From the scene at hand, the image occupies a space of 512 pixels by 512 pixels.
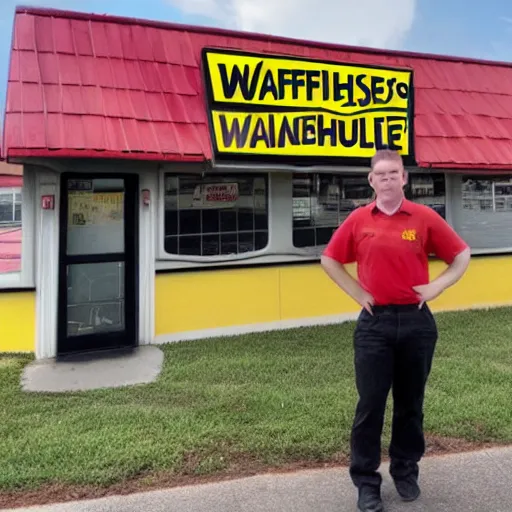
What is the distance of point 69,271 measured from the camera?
6.42 m

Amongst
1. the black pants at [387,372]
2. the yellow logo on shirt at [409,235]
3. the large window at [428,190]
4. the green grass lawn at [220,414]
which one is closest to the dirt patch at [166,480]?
the green grass lawn at [220,414]

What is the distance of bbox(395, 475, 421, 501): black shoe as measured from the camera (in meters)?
3.12

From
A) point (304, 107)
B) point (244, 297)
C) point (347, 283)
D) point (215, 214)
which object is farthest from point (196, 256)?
point (347, 283)

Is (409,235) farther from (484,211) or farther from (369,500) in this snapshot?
(484,211)

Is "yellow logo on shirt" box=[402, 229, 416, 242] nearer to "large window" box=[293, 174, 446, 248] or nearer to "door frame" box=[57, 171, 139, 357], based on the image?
"door frame" box=[57, 171, 139, 357]

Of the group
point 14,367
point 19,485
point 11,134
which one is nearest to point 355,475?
point 19,485

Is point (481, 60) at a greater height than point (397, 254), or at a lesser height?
greater

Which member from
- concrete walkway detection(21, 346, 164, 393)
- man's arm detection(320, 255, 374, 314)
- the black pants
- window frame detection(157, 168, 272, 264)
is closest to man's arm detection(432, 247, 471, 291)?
the black pants

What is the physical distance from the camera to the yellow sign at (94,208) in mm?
6414

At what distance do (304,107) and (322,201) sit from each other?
1502 millimetres

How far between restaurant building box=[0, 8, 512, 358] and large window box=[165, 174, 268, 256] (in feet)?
0.06

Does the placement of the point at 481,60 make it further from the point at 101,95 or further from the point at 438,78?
the point at 101,95

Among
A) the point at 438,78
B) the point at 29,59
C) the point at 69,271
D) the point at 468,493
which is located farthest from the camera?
the point at 438,78

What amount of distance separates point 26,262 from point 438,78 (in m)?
6.43
